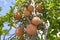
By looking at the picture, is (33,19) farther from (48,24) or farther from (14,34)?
(14,34)

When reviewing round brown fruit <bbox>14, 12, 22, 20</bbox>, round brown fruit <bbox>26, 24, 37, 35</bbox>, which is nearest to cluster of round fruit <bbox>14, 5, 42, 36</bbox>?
round brown fruit <bbox>26, 24, 37, 35</bbox>

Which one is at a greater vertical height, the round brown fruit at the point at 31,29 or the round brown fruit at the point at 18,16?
the round brown fruit at the point at 18,16

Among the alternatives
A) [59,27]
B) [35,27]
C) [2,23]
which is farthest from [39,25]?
[2,23]

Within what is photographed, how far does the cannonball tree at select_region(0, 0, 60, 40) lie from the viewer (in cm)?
196

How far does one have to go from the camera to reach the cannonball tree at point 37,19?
196 cm

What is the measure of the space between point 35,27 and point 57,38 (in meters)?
0.21

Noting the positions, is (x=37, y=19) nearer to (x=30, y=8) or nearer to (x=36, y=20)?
(x=36, y=20)

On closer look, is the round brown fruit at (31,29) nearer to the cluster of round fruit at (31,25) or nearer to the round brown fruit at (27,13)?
the cluster of round fruit at (31,25)

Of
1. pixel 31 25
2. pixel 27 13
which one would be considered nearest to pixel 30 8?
pixel 27 13

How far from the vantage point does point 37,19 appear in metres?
1.96

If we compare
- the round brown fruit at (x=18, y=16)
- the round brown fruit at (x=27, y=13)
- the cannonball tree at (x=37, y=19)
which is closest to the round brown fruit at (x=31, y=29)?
the cannonball tree at (x=37, y=19)

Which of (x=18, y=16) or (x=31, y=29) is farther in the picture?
(x=18, y=16)

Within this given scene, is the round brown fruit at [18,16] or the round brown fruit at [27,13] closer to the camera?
the round brown fruit at [27,13]

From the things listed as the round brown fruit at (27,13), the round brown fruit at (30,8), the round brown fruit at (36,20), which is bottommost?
the round brown fruit at (36,20)
